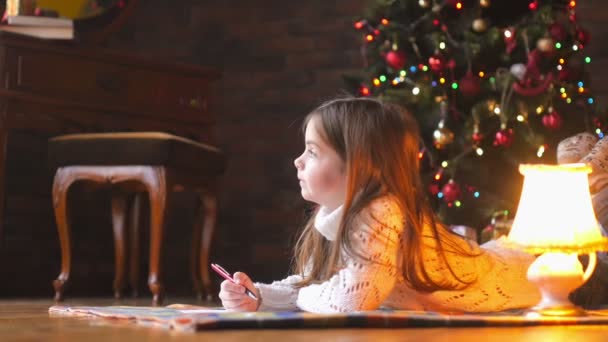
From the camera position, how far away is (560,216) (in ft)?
6.56

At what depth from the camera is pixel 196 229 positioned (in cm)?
370

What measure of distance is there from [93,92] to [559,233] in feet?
6.35

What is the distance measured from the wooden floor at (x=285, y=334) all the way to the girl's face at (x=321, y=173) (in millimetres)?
436

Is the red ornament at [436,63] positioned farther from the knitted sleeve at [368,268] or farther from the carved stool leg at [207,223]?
the knitted sleeve at [368,268]

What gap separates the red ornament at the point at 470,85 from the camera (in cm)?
349

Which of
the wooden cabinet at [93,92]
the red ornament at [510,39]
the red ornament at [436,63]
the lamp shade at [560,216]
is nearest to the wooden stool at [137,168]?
the wooden cabinet at [93,92]

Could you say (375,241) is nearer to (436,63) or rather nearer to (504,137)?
(504,137)

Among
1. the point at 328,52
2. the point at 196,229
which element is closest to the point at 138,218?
the point at 196,229

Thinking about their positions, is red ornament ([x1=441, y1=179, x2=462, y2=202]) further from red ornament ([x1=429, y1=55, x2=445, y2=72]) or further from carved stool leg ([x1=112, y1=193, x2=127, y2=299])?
carved stool leg ([x1=112, y1=193, x2=127, y2=299])

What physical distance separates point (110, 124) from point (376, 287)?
1879mm

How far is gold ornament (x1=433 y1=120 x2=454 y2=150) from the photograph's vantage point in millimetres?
3475

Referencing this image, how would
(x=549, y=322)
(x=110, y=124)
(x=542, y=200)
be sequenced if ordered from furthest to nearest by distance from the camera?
(x=110, y=124) → (x=542, y=200) → (x=549, y=322)

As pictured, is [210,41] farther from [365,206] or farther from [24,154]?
[365,206]

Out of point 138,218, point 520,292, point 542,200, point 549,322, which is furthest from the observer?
point 138,218
